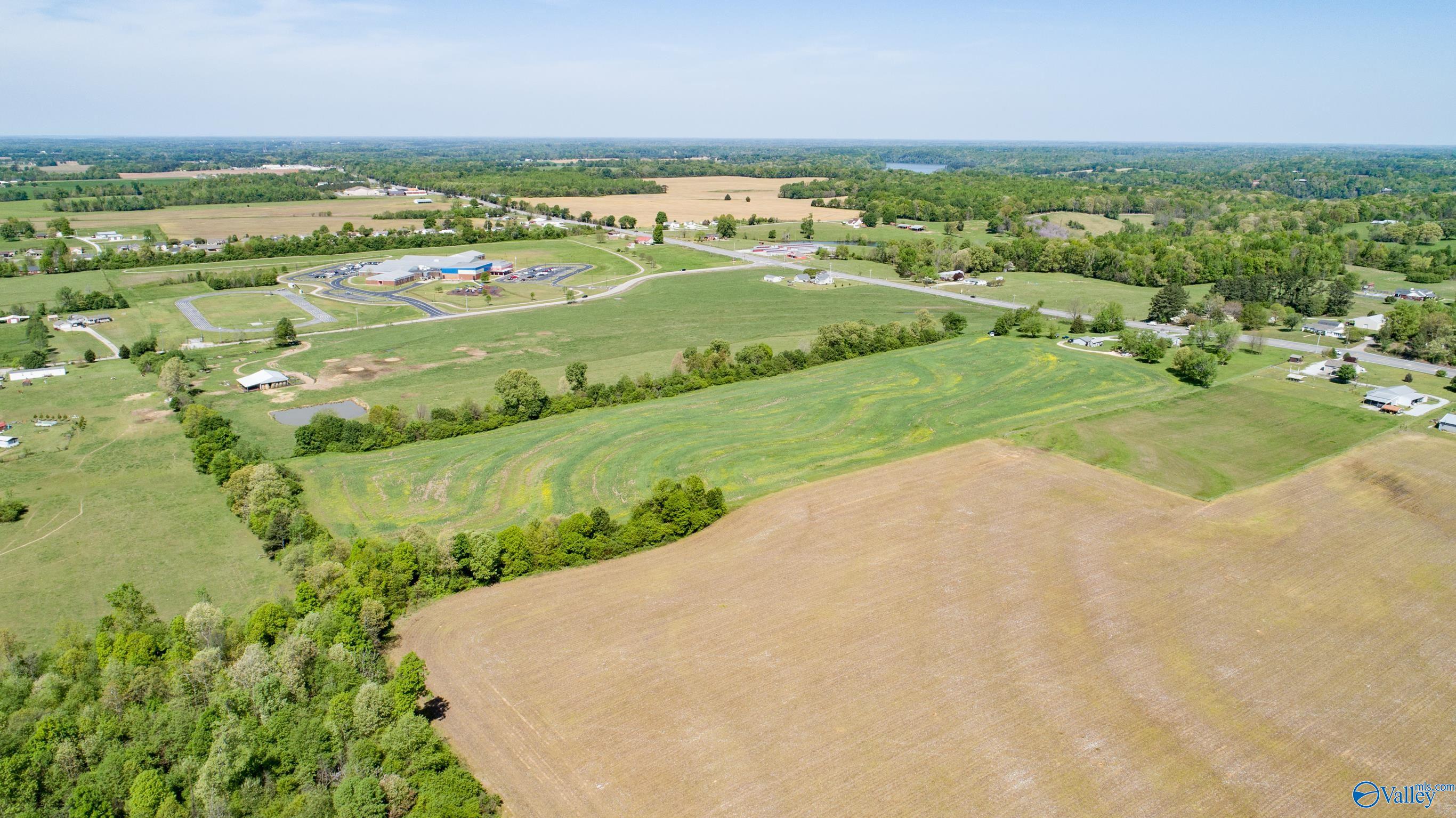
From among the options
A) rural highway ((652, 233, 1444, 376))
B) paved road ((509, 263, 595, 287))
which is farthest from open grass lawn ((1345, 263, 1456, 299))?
paved road ((509, 263, 595, 287))

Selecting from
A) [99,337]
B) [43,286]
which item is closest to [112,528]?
[99,337]

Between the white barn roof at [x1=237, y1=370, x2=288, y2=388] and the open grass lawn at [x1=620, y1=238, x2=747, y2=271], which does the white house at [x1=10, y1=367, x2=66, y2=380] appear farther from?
the open grass lawn at [x1=620, y1=238, x2=747, y2=271]

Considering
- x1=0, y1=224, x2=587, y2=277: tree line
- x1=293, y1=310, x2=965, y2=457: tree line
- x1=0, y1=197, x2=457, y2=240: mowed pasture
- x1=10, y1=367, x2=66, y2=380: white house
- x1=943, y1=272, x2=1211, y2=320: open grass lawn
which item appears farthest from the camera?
x1=0, y1=197, x2=457, y2=240: mowed pasture

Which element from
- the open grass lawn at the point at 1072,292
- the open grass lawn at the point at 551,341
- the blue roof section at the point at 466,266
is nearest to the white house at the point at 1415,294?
the open grass lawn at the point at 1072,292

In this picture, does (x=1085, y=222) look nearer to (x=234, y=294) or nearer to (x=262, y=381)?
(x=234, y=294)

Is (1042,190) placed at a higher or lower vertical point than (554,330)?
higher

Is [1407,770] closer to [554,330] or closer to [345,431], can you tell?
[345,431]

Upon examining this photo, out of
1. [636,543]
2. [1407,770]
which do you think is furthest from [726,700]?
[1407,770]

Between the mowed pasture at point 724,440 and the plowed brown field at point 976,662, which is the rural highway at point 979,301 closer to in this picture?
the mowed pasture at point 724,440
